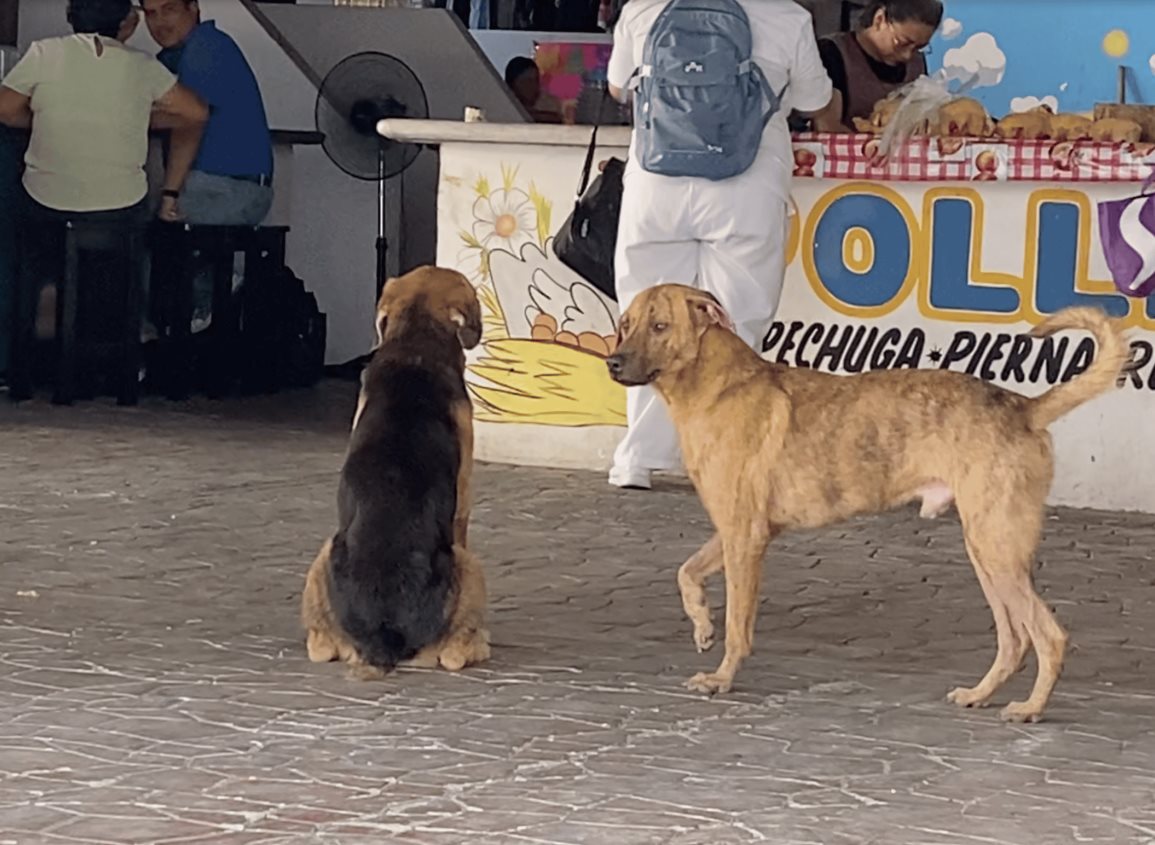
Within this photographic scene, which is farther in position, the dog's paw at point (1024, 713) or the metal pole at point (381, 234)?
the metal pole at point (381, 234)

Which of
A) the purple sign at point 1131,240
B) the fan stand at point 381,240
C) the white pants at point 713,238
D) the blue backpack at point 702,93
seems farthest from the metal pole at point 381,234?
the purple sign at point 1131,240

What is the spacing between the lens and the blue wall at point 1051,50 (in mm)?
15898

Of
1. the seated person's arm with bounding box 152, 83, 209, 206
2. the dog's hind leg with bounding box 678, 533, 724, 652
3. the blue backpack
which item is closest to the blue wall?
the seated person's arm with bounding box 152, 83, 209, 206

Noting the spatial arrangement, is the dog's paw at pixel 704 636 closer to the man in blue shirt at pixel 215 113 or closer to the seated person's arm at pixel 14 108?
the man in blue shirt at pixel 215 113

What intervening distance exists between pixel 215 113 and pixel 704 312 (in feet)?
22.0

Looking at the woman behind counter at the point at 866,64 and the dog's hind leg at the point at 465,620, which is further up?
the woman behind counter at the point at 866,64

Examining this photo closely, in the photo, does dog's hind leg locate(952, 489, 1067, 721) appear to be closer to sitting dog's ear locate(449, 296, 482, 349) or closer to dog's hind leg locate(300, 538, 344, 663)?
sitting dog's ear locate(449, 296, 482, 349)

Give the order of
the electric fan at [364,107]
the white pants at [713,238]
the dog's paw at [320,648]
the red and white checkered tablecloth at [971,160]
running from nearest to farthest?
1. the dog's paw at [320,648]
2. the white pants at [713,238]
3. the red and white checkered tablecloth at [971,160]
4. the electric fan at [364,107]

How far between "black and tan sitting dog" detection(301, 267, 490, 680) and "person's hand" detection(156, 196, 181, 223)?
6.37 meters

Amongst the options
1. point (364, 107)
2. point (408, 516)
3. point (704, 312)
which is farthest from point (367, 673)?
point (364, 107)

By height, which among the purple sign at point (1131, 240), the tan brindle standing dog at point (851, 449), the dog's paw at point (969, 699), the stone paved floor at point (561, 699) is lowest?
the stone paved floor at point (561, 699)

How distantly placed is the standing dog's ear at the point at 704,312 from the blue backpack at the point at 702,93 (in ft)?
8.36

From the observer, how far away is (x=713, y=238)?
9.21 meters

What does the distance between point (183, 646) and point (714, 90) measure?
349 centimetres
